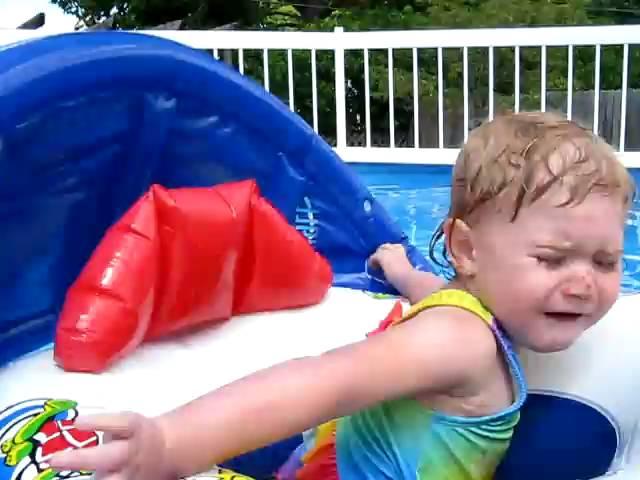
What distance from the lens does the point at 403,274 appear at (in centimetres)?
175

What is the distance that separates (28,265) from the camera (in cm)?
145

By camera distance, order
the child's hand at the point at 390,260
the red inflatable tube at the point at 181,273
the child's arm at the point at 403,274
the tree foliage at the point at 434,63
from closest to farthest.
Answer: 1. the red inflatable tube at the point at 181,273
2. the child's arm at the point at 403,274
3. the child's hand at the point at 390,260
4. the tree foliage at the point at 434,63

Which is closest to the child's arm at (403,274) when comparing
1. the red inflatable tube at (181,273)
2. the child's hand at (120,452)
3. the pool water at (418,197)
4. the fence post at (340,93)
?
the red inflatable tube at (181,273)

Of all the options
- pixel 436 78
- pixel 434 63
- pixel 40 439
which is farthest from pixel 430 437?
pixel 434 63

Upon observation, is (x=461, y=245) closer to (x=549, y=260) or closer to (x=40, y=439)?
(x=549, y=260)

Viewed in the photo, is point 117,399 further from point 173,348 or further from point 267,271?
point 267,271

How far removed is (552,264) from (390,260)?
90cm

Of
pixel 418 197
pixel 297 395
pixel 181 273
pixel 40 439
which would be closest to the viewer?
pixel 297 395

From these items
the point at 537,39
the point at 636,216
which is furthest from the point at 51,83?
the point at 537,39

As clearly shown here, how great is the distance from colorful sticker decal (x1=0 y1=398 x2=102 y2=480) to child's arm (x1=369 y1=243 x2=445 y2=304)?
0.60m

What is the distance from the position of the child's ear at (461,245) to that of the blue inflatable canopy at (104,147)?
24.8 inches

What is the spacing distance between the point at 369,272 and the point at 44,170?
69 cm

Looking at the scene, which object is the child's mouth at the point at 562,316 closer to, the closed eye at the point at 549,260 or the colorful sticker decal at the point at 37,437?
the closed eye at the point at 549,260

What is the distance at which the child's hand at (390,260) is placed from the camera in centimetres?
178
